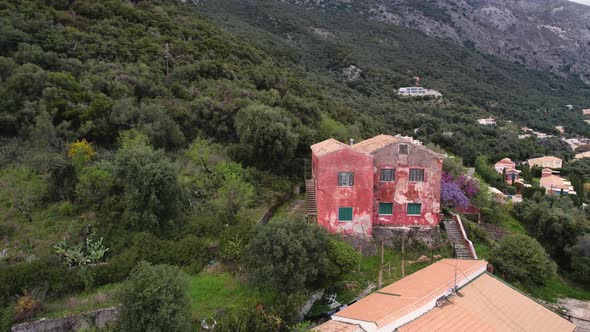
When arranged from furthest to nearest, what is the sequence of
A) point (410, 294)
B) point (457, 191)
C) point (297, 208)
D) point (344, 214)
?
point (457, 191) → point (297, 208) → point (344, 214) → point (410, 294)

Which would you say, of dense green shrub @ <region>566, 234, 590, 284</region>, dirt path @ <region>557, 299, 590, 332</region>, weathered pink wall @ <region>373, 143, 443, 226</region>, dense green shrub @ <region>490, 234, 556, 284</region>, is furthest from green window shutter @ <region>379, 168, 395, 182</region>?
dense green shrub @ <region>566, 234, 590, 284</region>

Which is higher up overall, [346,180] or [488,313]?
[346,180]

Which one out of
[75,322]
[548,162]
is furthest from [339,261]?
[548,162]

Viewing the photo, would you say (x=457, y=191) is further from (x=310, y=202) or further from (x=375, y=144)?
(x=310, y=202)

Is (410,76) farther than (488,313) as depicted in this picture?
Yes

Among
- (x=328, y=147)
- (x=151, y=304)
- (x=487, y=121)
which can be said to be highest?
(x=328, y=147)

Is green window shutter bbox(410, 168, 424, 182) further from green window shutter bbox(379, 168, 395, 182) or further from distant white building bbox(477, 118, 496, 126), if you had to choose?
distant white building bbox(477, 118, 496, 126)

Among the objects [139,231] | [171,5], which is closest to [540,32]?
[171,5]
